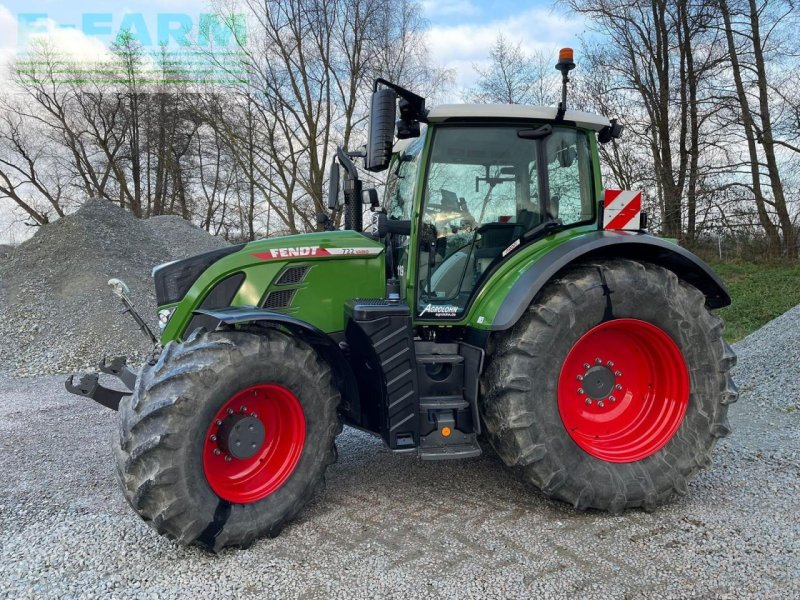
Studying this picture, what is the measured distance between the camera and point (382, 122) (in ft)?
9.98

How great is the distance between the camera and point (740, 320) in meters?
10.2

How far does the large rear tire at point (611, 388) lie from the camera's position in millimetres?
3094

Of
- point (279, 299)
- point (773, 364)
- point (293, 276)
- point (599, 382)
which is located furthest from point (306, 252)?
point (773, 364)

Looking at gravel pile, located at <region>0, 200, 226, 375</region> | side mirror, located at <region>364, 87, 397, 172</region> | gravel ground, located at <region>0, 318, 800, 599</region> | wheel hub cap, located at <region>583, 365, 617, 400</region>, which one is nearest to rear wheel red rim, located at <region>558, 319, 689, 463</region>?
wheel hub cap, located at <region>583, 365, 617, 400</region>

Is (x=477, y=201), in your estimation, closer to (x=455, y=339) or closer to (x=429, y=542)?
(x=455, y=339)

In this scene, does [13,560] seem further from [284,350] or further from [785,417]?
[785,417]

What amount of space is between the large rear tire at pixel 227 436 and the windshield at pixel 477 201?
896 millimetres

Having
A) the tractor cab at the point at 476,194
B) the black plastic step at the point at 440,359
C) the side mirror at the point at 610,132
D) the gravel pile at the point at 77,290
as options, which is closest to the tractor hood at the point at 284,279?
the tractor cab at the point at 476,194

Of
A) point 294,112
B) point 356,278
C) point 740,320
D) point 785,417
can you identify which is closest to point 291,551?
point 356,278

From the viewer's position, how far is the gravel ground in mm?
2539

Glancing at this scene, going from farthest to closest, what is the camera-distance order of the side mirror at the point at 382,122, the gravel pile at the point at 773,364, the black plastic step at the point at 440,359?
Answer: the gravel pile at the point at 773,364
the black plastic step at the point at 440,359
the side mirror at the point at 382,122

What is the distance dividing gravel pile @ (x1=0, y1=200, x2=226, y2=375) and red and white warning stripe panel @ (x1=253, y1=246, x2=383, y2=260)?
5585 mm

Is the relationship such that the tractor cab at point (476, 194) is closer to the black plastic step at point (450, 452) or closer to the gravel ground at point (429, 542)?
the black plastic step at point (450, 452)

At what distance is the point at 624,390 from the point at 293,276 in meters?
2.06
